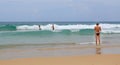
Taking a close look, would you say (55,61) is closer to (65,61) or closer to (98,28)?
(65,61)

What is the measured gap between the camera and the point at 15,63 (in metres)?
8.48

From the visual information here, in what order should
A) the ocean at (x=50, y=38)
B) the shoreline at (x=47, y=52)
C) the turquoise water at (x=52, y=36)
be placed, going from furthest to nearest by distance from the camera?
the turquoise water at (x=52, y=36)
the ocean at (x=50, y=38)
the shoreline at (x=47, y=52)

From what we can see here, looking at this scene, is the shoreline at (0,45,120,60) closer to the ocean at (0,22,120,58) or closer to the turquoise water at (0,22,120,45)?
the ocean at (0,22,120,58)

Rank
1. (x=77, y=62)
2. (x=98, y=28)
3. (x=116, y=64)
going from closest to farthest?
(x=116, y=64)
(x=77, y=62)
(x=98, y=28)

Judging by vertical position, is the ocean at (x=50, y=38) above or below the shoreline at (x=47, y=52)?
below

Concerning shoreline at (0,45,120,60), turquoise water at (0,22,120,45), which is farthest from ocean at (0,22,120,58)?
shoreline at (0,45,120,60)

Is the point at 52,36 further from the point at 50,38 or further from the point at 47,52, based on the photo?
the point at 47,52

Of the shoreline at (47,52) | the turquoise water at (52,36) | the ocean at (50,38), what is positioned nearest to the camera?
the shoreline at (47,52)

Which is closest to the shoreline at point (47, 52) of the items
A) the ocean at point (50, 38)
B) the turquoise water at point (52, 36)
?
the ocean at point (50, 38)

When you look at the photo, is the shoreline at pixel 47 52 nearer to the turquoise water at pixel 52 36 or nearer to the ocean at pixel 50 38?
the ocean at pixel 50 38

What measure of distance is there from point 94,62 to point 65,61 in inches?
37.2

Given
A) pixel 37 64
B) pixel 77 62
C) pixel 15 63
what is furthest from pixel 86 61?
pixel 15 63

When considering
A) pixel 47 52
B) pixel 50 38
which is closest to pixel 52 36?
pixel 50 38

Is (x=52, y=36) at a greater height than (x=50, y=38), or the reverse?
(x=50, y=38)
